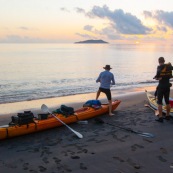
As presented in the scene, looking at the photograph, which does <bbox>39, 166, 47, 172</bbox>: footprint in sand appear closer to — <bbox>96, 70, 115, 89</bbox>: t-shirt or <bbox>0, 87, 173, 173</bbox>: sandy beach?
<bbox>0, 87, 173, 173</bbox>: sandy beach

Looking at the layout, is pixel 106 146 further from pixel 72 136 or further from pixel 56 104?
pixel 56 104

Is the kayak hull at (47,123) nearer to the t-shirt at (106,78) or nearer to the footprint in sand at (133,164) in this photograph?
the t-shirt at (106,78)

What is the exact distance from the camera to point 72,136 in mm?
Answer: 7754

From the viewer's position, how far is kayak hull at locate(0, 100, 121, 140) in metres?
7.47

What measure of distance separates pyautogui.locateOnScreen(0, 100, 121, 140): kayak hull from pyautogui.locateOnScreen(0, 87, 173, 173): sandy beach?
15 centimetres

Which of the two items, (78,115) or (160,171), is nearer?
(160,171)

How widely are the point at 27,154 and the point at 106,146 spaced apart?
194cm

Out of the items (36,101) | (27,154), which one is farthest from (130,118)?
(36,101)

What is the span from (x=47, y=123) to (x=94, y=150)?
215 cm

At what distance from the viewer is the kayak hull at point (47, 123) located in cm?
747

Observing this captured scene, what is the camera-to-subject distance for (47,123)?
8.30 metres

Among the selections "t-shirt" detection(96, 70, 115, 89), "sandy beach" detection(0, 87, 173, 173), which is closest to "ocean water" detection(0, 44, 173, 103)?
"t-shirt" detection(96, 70, 115, 89)

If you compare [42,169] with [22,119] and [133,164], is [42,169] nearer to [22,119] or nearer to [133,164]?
[133,164]

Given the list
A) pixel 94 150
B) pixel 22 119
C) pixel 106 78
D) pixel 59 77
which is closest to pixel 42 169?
pixel 94 150
